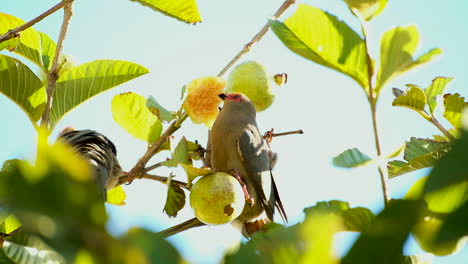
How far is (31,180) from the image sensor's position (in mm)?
386

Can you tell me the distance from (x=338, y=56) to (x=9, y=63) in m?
1.92

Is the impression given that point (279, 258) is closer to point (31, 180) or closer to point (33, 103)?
point (31, 180)

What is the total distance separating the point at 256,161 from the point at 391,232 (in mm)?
3115

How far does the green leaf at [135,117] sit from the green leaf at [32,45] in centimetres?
40

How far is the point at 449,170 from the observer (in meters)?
0.44

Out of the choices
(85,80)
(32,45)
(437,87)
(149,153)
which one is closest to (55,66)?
(85,80)

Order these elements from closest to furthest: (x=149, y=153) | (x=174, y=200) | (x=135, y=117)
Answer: (x=149, y=153)
(x=135, y=117)
(x=174, y=200)

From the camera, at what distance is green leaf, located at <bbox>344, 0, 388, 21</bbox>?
1.02 m

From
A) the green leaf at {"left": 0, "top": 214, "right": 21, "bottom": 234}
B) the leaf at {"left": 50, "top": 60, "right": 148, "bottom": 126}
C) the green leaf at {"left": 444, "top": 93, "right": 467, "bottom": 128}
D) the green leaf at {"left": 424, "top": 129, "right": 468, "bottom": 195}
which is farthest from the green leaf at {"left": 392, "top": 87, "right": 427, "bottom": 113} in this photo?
the green leaf at {"left": 424, "top": 129, "right": 468, "bottom": 195}

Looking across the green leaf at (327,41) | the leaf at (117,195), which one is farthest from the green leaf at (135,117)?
the green leaf at (327,41)

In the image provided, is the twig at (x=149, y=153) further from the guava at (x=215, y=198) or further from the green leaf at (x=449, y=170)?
the green leaf at (x=449, y=170)

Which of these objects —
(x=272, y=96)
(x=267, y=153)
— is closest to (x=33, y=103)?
(x=272, y=96)

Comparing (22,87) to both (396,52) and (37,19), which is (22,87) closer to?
(37,19)

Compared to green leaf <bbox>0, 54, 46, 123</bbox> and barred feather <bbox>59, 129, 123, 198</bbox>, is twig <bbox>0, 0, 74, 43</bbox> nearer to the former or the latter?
green leaf <bbox>0, 54, 46, 123</bbox>
